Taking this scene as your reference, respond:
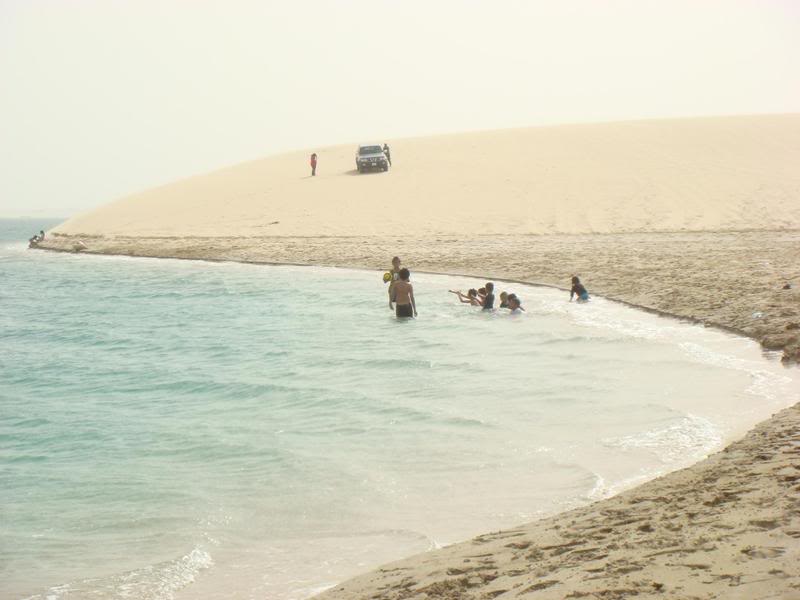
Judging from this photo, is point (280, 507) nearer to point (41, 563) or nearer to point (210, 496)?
point (210, 496)

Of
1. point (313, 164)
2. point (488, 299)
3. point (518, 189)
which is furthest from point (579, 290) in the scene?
point (313, 164)

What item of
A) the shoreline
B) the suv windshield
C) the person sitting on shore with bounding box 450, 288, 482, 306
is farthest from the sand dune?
the person sitting on shore with bounding box 450, 288, 482, 306

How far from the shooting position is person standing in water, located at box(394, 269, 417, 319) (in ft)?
57.6

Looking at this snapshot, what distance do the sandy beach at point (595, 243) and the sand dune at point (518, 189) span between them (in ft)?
0.56

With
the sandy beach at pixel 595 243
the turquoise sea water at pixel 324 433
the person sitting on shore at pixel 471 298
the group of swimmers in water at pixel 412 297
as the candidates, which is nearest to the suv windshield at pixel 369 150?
the sandy beach at pixel 595 243

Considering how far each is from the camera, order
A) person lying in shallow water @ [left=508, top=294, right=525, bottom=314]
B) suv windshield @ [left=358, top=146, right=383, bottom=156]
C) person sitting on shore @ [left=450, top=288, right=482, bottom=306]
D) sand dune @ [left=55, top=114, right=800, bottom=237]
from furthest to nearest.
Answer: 1. suv windshield @ [left=358, top=146, right=383, bottom=156]
2. sand dune @ [left=55, top=114, right=800, bottom=237]
3. person sitting on shore @ [left=450, top=288, right=482, bottom=306]
4. person lying in shallow water @ [left=508, top=294, right=525, bottom=314]

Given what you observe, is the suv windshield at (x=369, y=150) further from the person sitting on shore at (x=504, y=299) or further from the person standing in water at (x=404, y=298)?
the person sitting on shore at (x=504, y=299)

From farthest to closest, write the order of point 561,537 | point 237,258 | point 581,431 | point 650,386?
point 237,258 → point 650,386 → point 581,431 → point 561,537

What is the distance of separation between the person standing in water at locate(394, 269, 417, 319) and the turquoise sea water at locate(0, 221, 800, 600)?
284mm

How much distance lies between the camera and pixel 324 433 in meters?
9.70

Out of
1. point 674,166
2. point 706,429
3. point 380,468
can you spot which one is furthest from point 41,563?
point 674,166

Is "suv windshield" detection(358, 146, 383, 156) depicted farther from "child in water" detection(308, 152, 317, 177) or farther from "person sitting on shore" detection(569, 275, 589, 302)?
"person sitting on shore" detection(569, 275, 589, 302)

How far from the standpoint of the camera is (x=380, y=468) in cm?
822

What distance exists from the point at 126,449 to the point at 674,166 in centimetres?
3986
